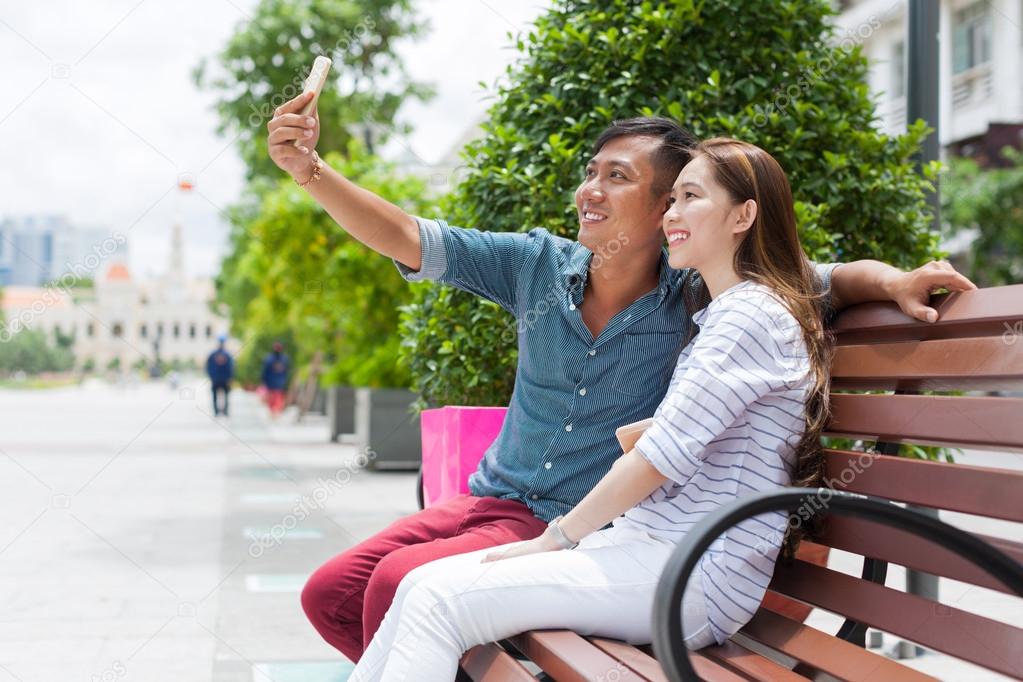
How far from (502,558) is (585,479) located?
0.50m

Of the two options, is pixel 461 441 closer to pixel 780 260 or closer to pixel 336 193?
pixel 336 193

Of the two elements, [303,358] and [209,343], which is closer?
[303,358]

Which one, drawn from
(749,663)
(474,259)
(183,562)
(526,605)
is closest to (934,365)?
(749,663)

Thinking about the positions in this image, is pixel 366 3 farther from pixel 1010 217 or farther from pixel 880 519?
pixel 880 519

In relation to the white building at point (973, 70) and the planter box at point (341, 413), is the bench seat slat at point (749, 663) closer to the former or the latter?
the planter box at point (341, 413)

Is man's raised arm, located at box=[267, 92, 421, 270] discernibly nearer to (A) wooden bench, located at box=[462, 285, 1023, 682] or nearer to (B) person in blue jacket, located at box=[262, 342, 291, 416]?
(A) wooden bench, located at box=[462, 285, 1023, 682]

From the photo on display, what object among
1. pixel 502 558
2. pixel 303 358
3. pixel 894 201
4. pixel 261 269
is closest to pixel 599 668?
pixel 502 558

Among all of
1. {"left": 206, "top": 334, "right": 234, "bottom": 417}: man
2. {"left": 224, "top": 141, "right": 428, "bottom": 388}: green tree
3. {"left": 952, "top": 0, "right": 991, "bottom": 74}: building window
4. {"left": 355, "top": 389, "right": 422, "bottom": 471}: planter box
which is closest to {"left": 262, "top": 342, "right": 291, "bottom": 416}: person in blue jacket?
{"left": 206, "top": 334, "right": 234, "bottom": 417}: man

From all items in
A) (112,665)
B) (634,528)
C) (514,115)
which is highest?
(514,115)

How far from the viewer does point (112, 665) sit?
13.3 feet

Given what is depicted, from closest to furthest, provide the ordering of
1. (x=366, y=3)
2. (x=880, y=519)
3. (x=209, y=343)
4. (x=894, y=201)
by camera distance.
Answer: (x=880, y=519) < (x=894, y=201) < (x=366, y=3) < (x=209, y=343)

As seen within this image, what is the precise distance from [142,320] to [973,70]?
317 feet

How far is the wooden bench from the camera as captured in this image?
1.70m

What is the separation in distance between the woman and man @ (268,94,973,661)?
1.05 ft
